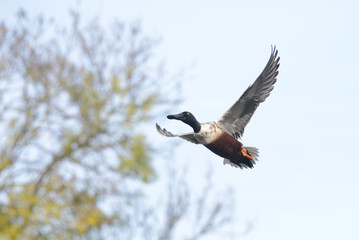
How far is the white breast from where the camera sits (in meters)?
4.95

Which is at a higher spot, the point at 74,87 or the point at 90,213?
the point at 74,87

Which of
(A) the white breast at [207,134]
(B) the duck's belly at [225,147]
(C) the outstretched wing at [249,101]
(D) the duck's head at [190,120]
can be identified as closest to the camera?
(B) the duck's belly at [225,147]

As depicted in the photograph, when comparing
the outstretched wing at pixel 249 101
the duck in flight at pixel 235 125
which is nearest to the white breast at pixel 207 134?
the duck in flight at pixel 235 125

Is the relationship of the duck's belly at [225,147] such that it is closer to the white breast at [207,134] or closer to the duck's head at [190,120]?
the white breast at [207,134]

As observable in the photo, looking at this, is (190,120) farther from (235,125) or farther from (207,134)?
(235,125)

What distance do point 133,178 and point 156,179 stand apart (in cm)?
55

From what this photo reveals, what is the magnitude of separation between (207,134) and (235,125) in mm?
822

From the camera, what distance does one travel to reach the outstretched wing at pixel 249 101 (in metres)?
5.76

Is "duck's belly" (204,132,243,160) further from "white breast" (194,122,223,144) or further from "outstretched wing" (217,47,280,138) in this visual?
"outstretched wing" (217,47,280,138)

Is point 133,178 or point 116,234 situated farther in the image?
point 133,178

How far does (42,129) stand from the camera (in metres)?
14.7

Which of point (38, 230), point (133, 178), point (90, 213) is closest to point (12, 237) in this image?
point (38, 230)

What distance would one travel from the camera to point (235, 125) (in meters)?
5.79

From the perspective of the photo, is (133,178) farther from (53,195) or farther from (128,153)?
(53,195)
